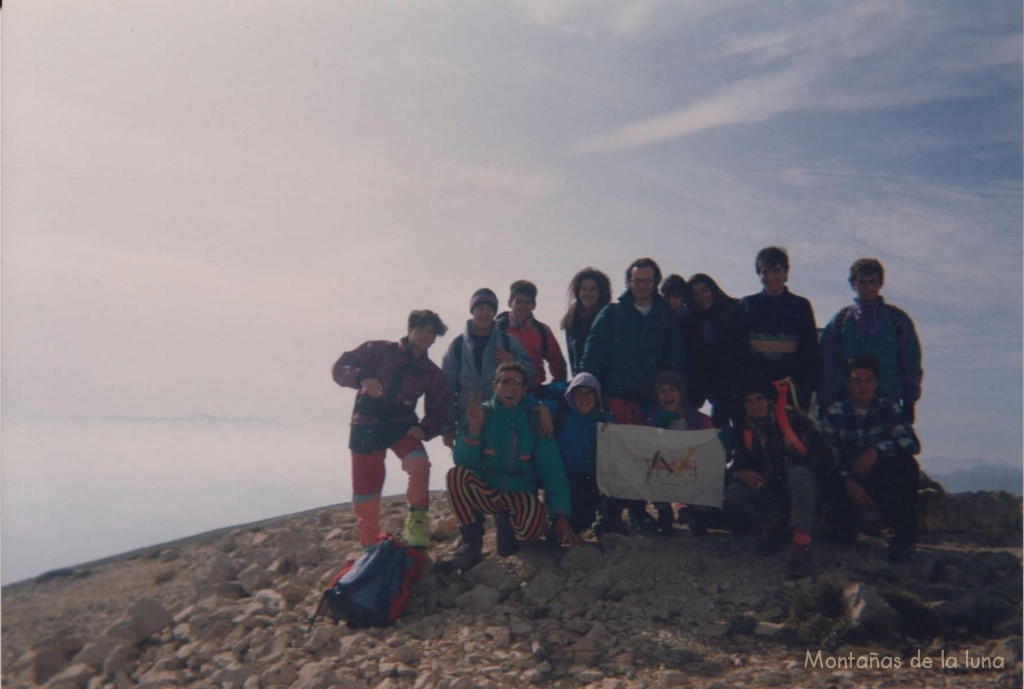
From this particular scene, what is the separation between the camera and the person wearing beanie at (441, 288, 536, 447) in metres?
6.46

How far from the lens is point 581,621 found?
16.5ft

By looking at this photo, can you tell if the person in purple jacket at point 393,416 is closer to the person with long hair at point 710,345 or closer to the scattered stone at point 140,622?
the scattered stone at point 140,622

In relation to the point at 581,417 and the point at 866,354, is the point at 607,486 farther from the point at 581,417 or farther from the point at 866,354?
the point at 866,354

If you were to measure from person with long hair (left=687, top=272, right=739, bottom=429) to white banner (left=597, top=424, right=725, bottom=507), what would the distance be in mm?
574

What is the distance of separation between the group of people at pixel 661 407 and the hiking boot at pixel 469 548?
0.01 m

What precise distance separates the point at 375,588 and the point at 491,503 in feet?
3.39

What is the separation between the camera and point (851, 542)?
233 inches

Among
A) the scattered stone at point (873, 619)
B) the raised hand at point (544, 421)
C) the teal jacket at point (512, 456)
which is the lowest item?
the scattered stone at point (873, 619)

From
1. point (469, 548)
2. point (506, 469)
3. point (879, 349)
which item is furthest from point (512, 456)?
point (879, 349)

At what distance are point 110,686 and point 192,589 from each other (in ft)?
3.88

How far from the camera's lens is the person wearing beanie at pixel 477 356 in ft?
21.2

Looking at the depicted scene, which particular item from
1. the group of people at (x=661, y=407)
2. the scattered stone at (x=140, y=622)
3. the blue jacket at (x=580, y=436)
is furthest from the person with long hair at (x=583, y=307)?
the scattered stone at (x=140, y=622)

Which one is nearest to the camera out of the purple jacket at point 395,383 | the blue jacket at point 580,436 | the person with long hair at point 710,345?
the blue jacket at point 580,436

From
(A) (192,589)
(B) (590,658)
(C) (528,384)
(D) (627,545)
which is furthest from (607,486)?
(A) (192,589)
